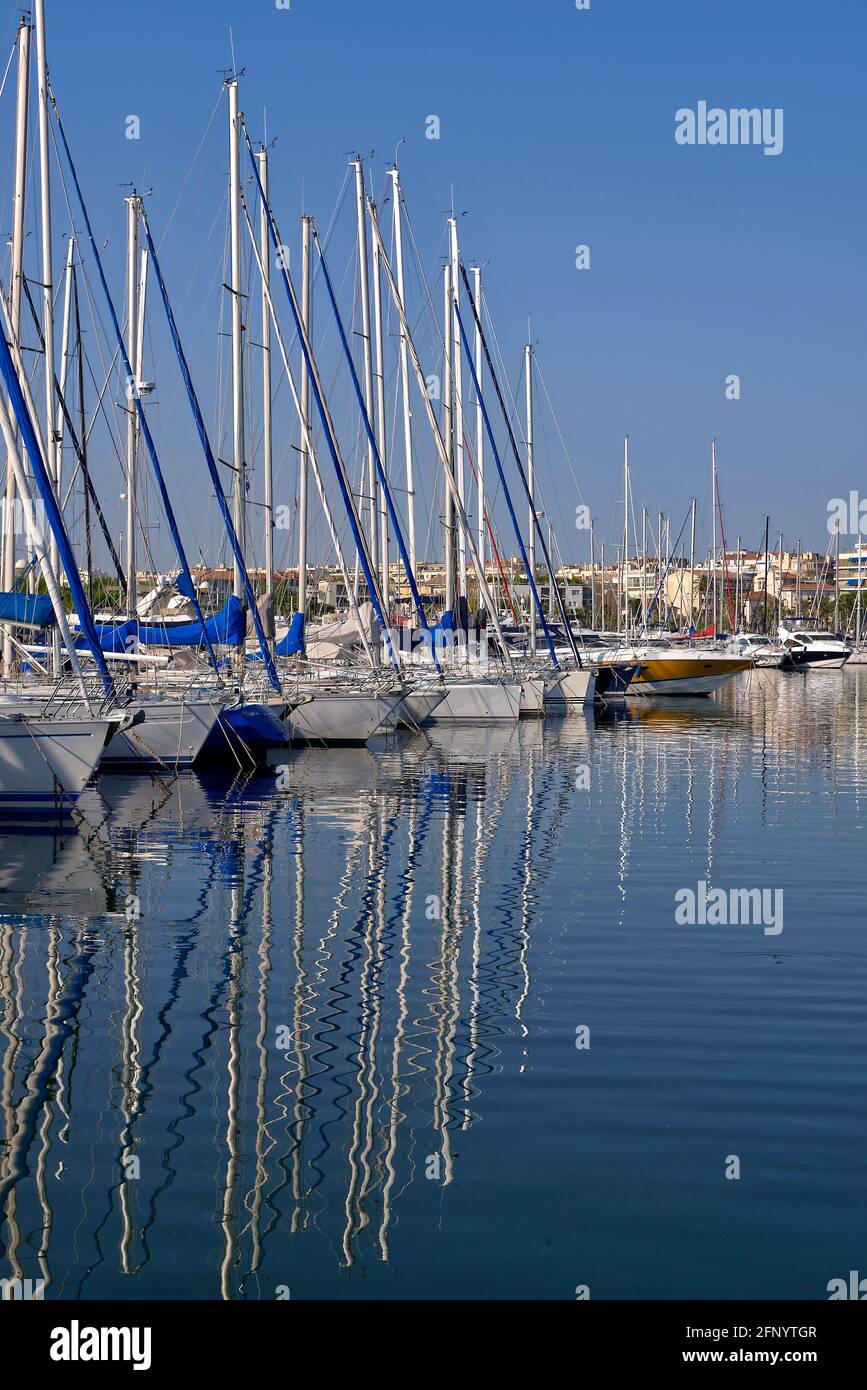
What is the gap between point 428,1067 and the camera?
9.79 m

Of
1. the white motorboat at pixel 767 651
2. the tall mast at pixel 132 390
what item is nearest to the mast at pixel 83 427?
the tall mast at pixel 132 390

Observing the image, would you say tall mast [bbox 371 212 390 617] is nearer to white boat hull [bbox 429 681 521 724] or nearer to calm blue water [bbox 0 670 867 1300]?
white boat hull [bbox 429 681 521 724]

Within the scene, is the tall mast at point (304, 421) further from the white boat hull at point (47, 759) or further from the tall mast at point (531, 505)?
the white boat hull at point (47, 759)

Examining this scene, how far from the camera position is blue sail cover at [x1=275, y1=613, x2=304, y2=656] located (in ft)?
113

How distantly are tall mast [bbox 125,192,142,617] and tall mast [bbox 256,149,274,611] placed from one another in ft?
9.69

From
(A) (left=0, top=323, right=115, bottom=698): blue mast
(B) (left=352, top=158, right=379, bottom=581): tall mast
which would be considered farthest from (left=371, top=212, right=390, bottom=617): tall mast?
(A) (left=0, top=323, right=115, bottom=698): blue mast

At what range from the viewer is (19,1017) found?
11.1m

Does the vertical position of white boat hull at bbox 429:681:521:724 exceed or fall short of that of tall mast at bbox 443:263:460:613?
it falls short

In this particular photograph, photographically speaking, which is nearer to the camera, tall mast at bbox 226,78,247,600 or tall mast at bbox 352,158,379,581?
tall mast at bbox 226,78,247,600

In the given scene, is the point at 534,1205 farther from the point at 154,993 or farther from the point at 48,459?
the point at 48,459

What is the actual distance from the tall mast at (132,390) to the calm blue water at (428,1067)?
46.5 ft

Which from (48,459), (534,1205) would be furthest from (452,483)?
(534,1205)

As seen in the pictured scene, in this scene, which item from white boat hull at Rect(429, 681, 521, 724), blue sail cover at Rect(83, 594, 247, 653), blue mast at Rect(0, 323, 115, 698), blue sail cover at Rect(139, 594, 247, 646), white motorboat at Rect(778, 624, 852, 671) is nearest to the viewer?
blue mast at Rect(0, 323, 115, 698)

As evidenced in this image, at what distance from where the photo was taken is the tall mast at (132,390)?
111ft
